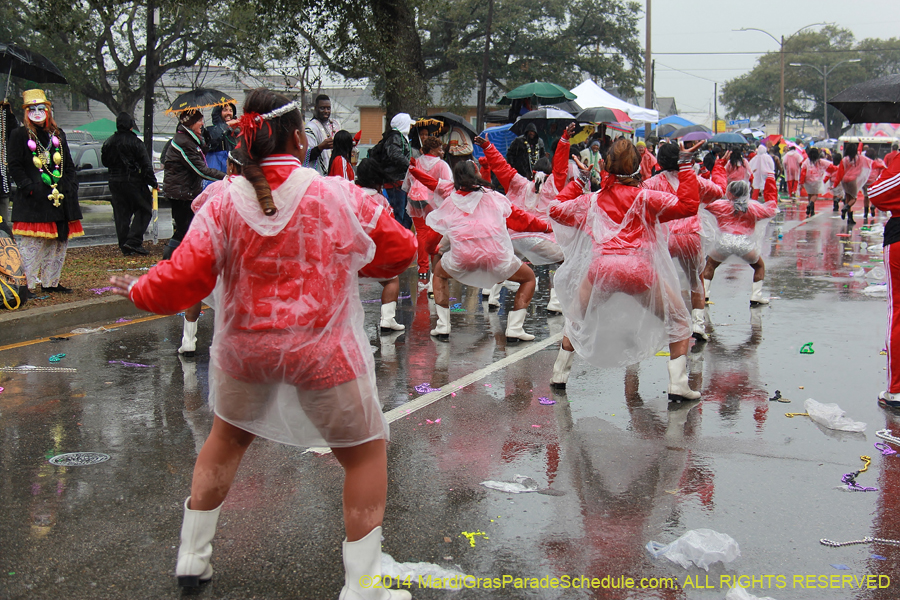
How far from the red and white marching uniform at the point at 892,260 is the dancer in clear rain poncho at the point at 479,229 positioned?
2.72 meters

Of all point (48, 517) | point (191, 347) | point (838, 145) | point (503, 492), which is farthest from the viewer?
point (838, 145)

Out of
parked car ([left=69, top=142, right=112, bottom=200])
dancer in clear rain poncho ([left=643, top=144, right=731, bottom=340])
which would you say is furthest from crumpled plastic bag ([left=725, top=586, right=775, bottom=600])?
parked car ([left=69, top=142, right=112, bottom=200])

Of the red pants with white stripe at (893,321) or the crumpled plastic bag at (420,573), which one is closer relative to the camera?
the crumpled plastic bag at (420,573)

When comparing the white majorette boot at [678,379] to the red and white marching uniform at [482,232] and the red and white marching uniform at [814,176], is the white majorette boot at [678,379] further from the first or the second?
the red and white marching uniform at [814,176]

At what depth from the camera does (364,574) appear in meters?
2.86

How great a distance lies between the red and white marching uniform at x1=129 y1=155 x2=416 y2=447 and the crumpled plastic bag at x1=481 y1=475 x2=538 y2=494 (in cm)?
137

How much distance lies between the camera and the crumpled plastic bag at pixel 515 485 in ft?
13.6

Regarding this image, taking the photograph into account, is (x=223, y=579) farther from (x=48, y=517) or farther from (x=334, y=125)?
(x=334, y=125)

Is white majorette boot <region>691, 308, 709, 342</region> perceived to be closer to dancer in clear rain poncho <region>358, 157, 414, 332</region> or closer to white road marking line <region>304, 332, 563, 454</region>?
white road marking line <region>304, 332, 563, 454</region>

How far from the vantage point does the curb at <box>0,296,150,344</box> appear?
7.45 metres

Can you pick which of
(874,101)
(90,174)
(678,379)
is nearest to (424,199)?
(678,379)

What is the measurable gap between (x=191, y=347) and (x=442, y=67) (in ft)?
109

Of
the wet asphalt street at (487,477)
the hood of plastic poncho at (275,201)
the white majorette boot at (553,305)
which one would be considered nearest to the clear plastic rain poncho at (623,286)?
the wet asphalt street at (487,477)

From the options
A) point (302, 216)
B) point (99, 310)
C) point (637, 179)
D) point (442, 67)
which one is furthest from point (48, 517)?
point (442, 67)
